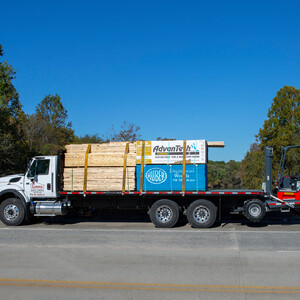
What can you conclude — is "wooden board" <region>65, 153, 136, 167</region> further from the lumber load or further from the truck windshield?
the truck windshield

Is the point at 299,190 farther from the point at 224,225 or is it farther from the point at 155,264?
the point at 155,264

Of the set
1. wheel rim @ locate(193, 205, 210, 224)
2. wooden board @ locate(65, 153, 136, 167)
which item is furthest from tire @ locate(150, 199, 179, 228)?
wooden board @ locate(65, 153, 136, 167)

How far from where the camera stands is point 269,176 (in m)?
12.9

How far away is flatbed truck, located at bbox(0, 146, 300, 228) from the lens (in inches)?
494

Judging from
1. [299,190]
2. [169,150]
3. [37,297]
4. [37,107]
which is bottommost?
[37,297]

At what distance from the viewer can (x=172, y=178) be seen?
12625 millimetres

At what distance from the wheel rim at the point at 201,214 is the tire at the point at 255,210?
1.36 metres

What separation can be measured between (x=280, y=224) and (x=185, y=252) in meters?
6.02

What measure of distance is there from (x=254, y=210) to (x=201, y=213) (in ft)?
6.10

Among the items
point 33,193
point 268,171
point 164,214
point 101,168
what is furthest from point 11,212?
point 268,171

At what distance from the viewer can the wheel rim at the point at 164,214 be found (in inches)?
501

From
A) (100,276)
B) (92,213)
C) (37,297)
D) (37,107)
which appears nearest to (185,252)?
(100,276)

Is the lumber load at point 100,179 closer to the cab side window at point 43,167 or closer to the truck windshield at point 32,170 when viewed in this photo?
the cab side window at point 43,167

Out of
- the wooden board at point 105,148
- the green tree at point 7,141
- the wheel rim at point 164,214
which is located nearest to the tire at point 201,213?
the wheel rim at point 164,214
